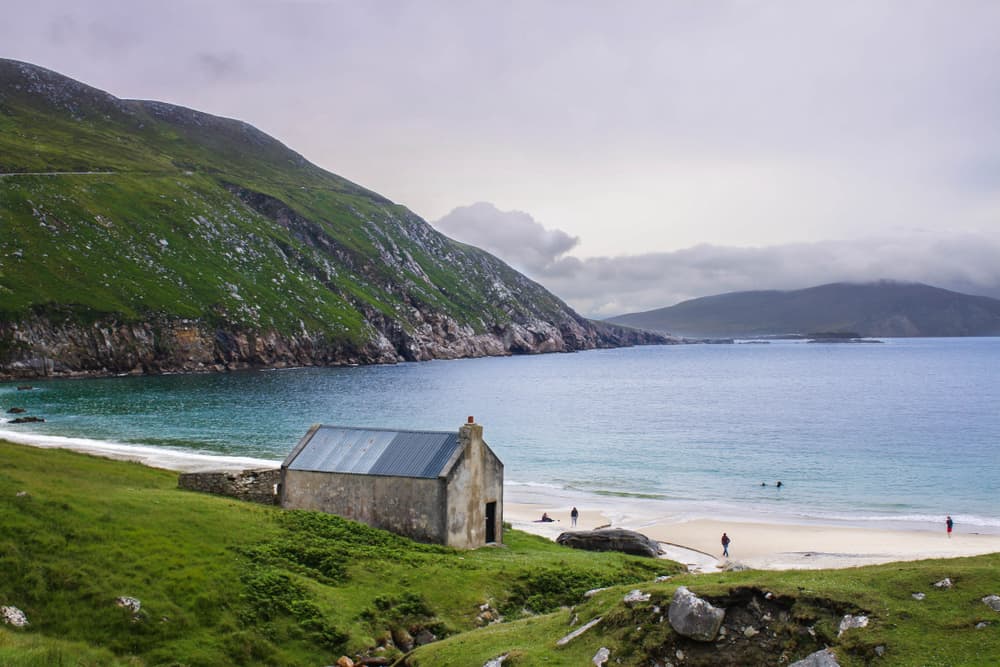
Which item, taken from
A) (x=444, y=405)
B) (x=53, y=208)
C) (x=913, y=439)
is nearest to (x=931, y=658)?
(x=913, y=439)

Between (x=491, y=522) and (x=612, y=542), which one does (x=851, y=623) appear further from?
(x=612, y=542)

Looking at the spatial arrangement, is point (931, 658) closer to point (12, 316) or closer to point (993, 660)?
point (993, 660)

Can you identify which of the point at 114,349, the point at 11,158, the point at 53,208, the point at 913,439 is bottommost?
the point at 913,439

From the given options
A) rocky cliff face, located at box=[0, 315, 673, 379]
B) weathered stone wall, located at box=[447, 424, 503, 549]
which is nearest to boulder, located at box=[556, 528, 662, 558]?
weathered stone wall, located at box=[447, 424, 503, 549]

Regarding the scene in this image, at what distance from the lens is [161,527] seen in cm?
2461

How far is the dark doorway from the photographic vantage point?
110 feet

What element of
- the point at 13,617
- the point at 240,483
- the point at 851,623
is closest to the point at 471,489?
the point at 240,483

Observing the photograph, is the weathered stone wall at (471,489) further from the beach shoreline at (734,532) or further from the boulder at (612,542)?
the beach shoreline at (734,532)

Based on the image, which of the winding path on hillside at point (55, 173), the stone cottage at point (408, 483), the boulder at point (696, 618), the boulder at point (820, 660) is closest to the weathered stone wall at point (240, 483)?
the stone cottage at point (408, 483)

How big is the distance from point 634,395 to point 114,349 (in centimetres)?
10226

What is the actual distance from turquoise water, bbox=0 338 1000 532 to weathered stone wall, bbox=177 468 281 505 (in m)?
35.0

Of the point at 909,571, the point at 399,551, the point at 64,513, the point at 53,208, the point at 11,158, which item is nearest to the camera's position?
the point at 909,571

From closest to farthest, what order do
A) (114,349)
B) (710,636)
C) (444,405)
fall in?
(710,636) < (444,405) < (114,349)

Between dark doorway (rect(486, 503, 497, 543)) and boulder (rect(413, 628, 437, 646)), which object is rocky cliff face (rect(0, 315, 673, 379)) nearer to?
dark doorway (rect(486, 503, 497, 543))
